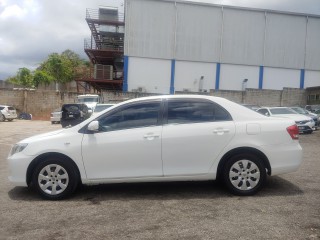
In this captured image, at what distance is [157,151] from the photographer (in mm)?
5211

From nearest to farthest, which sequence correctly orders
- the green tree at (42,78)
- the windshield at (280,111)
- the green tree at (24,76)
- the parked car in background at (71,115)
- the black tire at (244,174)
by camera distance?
1. the black tire at (244,174)
2. the parked car in background at (71,115)
3. the windshield at (280,111)
4. the green tree at (42,78)
5. the green tree at (24,76)

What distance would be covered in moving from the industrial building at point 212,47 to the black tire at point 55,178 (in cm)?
2893

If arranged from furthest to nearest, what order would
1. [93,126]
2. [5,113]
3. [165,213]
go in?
[5,113] < [93,126] < [165,213]

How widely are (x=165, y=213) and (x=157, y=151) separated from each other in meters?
1.04

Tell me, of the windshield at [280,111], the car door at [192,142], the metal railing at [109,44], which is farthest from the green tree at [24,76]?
the car door at [192,142]

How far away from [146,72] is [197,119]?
2941 cm

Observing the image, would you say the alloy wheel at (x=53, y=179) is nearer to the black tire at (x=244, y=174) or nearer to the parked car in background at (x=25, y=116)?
the black tire at (x=244, y=174)

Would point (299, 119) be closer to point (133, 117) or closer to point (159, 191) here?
point (159, 191)

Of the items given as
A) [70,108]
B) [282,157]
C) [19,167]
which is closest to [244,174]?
[282,157]

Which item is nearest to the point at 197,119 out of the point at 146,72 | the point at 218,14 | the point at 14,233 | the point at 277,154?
the point at 277,154

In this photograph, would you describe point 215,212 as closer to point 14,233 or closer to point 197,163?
point 197,163

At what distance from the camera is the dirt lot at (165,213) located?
3912mm

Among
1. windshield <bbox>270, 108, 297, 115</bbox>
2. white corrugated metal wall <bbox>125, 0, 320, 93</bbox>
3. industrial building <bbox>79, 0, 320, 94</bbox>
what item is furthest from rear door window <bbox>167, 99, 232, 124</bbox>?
white corrugated metal wall <bbox>125, 0, 320, 93</bbox>

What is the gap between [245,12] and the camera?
35250 mm
